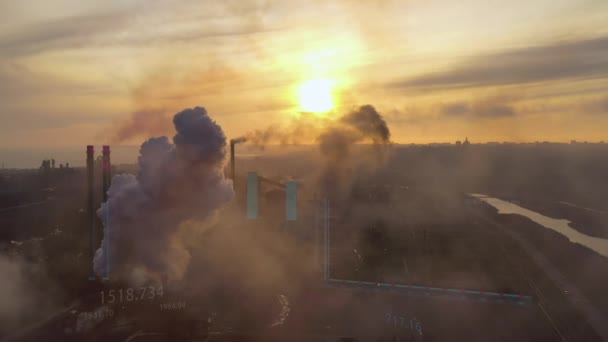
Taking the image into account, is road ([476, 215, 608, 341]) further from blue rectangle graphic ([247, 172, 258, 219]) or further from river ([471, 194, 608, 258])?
blue rectangle graphic ([247, 172, 258, 219])

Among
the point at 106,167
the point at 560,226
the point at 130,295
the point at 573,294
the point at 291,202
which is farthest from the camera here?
the point at 560,226

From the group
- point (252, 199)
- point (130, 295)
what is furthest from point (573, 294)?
point (252, 199)

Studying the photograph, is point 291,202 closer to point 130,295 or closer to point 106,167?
point 106,167

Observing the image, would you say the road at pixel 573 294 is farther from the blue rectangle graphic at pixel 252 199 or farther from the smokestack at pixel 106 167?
the smokestack at pixel 106 167

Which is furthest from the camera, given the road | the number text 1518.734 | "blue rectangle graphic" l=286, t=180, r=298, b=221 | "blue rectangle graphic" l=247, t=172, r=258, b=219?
"blue rectangle graphic" l=286, t=180, r=298, b=221

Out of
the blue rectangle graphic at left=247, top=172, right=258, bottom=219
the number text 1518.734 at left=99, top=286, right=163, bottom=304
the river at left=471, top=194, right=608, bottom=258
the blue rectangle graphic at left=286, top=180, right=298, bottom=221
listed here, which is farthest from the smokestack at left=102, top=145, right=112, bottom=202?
the river at left=471, top=194, right=608, bottom=258

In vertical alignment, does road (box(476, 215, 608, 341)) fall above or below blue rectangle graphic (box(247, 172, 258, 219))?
below

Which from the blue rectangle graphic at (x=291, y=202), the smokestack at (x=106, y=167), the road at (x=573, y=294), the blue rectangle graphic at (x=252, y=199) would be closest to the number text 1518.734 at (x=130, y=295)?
the smokestack at (x=106, y=167)

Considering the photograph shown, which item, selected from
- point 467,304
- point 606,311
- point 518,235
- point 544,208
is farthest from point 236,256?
point 544,208

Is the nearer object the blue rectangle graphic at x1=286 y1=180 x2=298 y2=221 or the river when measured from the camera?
the blue rectangle graphic at x1=286 y1=180 x2=298 y2=221
